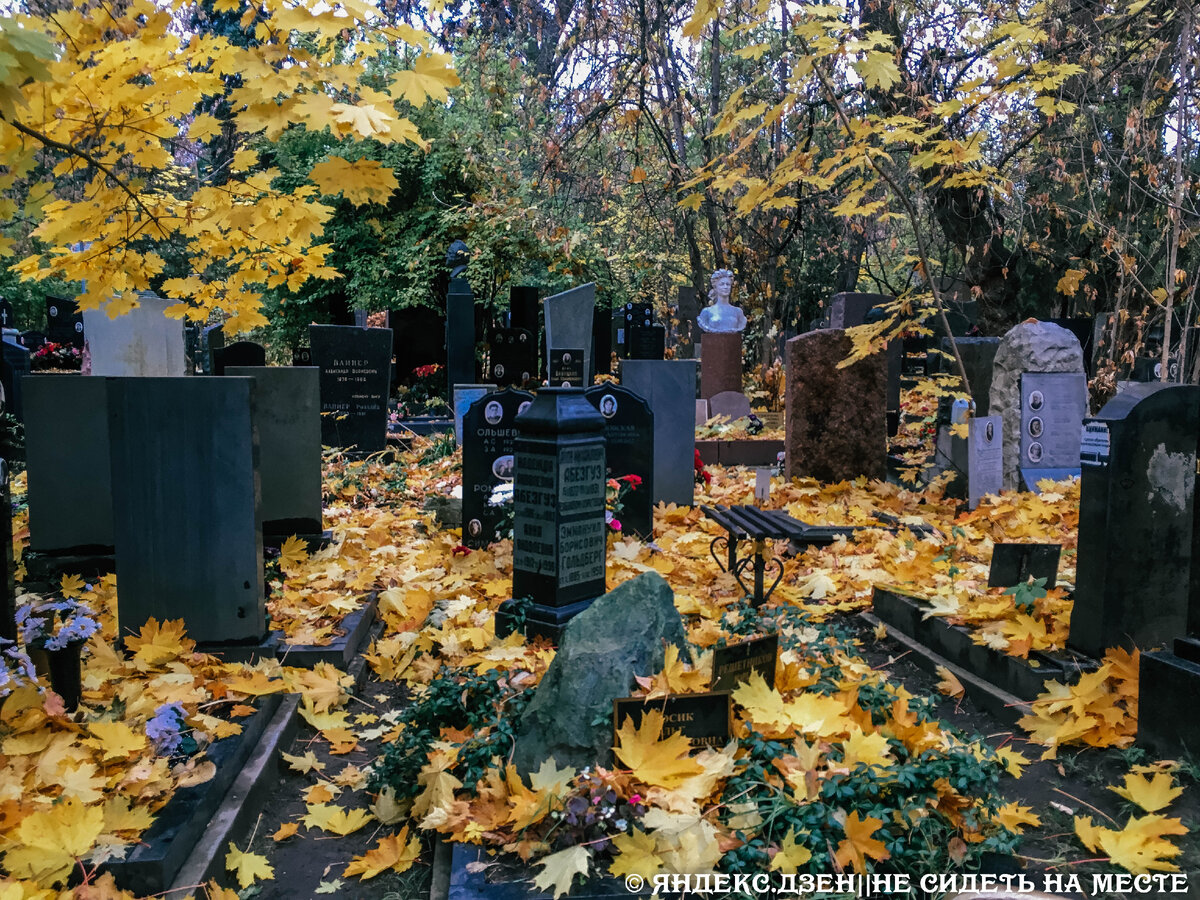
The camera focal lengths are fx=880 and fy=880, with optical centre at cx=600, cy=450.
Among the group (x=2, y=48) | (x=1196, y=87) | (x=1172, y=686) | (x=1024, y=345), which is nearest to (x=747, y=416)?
(x=1024, y=345)

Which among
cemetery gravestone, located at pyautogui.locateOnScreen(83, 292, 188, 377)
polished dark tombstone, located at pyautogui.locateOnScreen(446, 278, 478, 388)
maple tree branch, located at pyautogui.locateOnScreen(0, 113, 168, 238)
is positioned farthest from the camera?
polished dark tombstone, located at pyautogui.locateOnScreen(446, 278, 478, 388)

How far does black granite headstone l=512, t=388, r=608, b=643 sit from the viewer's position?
485 cm

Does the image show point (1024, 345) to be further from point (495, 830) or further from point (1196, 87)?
point (495, 830)

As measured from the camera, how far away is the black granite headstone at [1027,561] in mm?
4852

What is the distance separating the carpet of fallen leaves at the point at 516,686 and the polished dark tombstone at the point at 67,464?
56 cm

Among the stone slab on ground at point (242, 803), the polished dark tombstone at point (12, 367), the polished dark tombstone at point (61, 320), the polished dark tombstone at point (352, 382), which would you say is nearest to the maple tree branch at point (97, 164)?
the stone slab on ground at point (242, 803)

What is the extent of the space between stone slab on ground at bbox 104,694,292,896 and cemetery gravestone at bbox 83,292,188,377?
168 inches

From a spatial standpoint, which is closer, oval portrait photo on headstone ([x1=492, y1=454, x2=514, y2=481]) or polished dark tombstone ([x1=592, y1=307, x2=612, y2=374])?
oval portrait photo on headstone ([x1=492, y1=454, x2=514, y2=481])

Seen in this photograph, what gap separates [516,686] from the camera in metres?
3.86

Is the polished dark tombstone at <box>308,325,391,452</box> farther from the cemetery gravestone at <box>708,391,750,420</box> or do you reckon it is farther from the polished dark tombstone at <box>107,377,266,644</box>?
the polished dark tombstone at <box>107,377,266,644</box>

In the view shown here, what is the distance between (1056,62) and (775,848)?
9451 mm

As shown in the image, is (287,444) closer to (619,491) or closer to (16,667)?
(619,491)

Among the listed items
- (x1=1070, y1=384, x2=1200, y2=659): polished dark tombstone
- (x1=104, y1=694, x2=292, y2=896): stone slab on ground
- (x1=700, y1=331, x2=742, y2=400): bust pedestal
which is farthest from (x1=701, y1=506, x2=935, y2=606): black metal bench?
(x1=700, y1=331, x2=742, y2=400): bust pedestal

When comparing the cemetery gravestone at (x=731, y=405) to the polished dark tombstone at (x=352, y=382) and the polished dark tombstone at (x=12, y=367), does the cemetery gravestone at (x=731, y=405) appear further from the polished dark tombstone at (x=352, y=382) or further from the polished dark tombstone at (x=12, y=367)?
the polished dark tombstone at (x=12, y=367)
